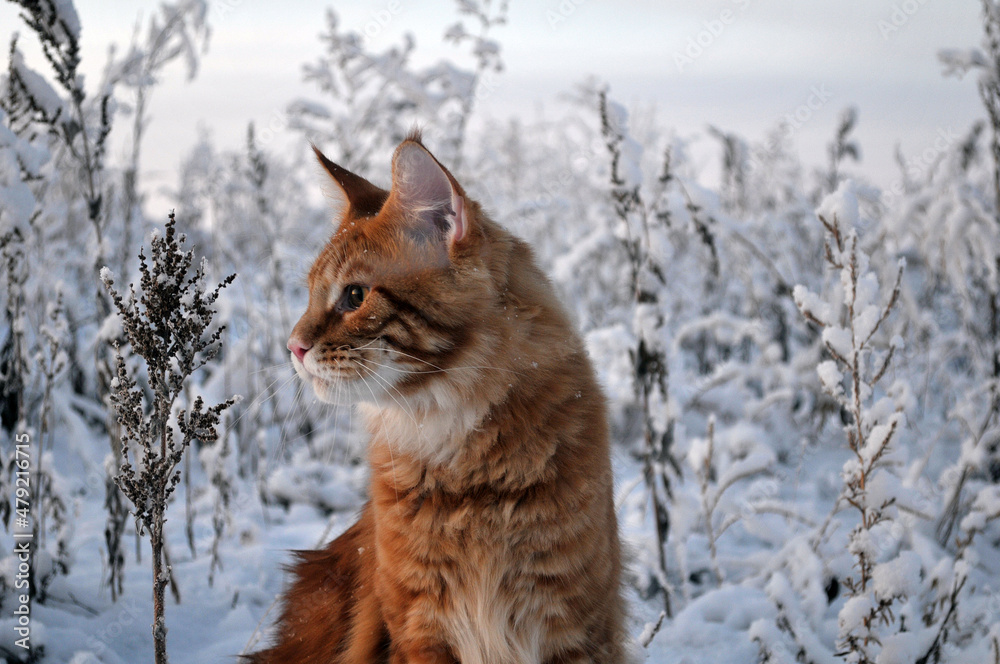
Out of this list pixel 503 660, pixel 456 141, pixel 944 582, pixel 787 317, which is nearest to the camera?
pixel 503 660

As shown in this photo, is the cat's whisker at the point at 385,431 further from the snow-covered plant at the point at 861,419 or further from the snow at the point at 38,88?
the snow at the point at 38,88

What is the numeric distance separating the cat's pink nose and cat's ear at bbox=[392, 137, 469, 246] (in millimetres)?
444

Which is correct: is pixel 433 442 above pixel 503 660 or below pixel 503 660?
above

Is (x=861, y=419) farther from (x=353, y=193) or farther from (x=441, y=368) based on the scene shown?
(x=353, y=193)

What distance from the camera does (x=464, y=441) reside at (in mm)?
1726

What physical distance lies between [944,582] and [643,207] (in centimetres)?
194

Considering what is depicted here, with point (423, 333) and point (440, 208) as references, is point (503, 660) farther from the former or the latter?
point (440, 208)

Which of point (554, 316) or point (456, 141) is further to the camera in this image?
point (456, 141)

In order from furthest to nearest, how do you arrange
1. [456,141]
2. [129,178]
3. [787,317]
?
[787,317] → [456,141] → [129,178]

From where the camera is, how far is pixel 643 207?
9.45 feet

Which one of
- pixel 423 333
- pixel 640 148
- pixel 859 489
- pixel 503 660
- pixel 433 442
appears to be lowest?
pixel 503 660

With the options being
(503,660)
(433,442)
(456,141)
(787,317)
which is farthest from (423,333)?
(787,317)

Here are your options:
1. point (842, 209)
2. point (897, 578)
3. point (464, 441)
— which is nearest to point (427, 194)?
point (464, 441)

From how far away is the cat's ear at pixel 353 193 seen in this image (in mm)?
2035
